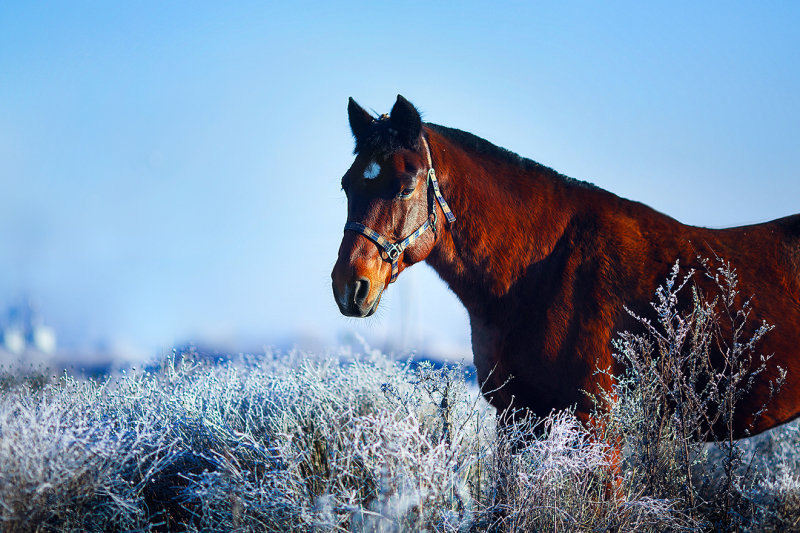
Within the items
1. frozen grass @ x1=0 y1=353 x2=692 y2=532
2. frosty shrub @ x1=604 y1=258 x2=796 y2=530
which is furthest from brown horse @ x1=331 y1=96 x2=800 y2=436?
frozen grass @ x1=0 y1=353 x2=692 y2=532

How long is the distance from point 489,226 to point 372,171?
2.92 ft

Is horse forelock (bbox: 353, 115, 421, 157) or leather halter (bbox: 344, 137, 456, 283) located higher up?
horse forelock (bbox: 353, 115, 421, 157)

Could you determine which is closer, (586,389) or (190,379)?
(586,389)

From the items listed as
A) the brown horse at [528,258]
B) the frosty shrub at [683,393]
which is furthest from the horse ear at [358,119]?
the frosty shrub at [683,393]

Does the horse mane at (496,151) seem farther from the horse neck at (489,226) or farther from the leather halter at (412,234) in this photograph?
the leather halter at (412,234)

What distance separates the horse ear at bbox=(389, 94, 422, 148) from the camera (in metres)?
3.51

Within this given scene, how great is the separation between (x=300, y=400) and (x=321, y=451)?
1.98 ft

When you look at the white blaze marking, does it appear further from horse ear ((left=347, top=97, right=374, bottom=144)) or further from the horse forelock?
horse ear ((left=347, top=97, right=374, bottom=144))

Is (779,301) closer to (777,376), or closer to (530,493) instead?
(777,376)

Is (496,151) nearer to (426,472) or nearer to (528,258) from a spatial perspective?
(528,258)

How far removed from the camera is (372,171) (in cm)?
353

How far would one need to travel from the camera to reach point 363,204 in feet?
11.5

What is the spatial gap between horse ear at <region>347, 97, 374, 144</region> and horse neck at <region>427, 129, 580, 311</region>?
473 millimetres

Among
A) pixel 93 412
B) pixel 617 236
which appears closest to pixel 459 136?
pixel 617 236
